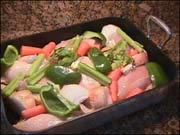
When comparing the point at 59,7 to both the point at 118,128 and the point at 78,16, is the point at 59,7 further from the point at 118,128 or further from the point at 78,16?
the point at 118,128

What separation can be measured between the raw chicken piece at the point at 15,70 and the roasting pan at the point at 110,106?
5 centimetres

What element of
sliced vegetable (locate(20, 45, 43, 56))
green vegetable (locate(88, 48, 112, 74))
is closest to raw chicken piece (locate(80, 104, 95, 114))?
green vegetable (locate(88, 48, 112, 74))

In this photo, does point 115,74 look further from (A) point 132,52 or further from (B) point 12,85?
(B) point 12,85

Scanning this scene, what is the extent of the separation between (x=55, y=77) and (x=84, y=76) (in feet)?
0.25

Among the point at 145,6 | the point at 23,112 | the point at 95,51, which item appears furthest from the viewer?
the point at 145,6

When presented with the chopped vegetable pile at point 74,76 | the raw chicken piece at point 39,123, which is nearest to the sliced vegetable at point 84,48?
the chopped vegetable pile at point 74,76

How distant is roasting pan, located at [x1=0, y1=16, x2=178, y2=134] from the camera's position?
2.52 ft

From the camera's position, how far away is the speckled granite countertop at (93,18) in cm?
93

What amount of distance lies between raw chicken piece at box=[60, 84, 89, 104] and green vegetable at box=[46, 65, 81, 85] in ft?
0.06

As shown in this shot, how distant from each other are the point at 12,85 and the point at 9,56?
3.6 inches

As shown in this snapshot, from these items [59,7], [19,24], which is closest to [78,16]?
[59,7]

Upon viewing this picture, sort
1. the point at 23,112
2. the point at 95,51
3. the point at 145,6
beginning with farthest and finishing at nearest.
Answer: the point at 145,6, the point at 95,51, the point at 23,112

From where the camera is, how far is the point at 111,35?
99 cm

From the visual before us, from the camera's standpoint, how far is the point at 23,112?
2.67 feet
